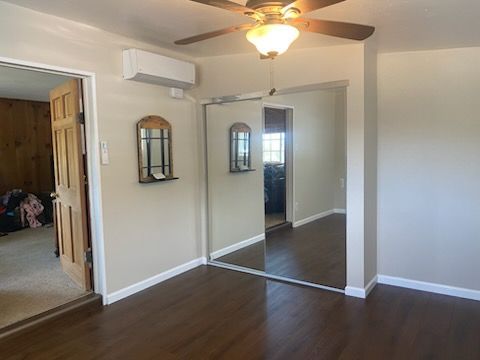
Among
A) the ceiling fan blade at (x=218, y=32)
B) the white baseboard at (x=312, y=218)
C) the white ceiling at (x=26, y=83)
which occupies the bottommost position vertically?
the white baseboard at (x=312, y=218)

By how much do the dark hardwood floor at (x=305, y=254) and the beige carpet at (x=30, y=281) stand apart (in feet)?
5.69

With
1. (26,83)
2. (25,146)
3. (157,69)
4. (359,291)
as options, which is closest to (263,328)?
(359,291)

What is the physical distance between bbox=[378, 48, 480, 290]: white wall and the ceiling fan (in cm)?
171

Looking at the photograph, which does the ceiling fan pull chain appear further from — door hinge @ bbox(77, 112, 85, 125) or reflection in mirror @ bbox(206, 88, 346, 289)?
door hinge @ bbox(77, 112, 85, 125)

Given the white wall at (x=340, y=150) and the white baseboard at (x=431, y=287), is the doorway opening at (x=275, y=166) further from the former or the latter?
the white baseboard at (x=431, y=287)

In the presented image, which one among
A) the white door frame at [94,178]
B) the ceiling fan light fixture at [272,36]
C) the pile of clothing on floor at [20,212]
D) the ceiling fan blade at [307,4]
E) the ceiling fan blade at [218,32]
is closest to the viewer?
the ceiling fan blade at [307,4]

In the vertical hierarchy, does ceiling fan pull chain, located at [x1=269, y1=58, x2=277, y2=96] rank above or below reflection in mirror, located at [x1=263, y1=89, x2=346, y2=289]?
above

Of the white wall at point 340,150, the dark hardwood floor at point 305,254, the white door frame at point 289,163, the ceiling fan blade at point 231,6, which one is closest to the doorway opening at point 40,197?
the dark hardwood floor at point 305,254

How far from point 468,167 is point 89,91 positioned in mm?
3292

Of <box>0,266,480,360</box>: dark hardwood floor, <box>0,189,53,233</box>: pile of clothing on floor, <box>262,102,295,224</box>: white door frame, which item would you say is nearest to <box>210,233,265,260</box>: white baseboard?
<box>262,102,295,224</box>: white door frame

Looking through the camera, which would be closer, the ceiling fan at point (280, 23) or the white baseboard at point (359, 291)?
the ceiling fan at point (280, 23)

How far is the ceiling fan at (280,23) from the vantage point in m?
1.70

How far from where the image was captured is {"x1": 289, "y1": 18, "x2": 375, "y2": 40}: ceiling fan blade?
1.84 m

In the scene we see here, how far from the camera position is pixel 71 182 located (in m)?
3.47
